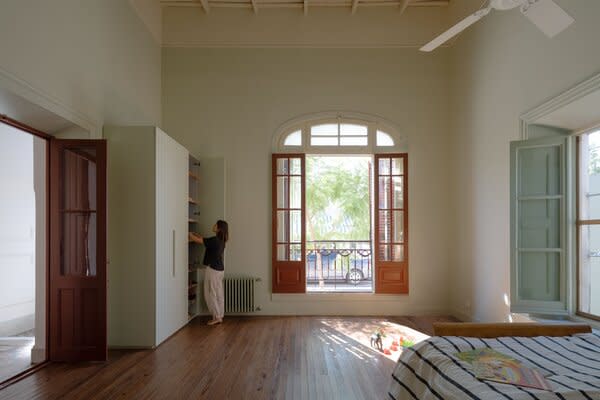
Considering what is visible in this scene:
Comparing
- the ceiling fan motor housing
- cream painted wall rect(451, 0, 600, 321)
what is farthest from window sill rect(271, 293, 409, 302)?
the ceiling fan motor housing

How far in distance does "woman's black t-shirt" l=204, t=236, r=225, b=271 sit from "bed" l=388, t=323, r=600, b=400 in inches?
140

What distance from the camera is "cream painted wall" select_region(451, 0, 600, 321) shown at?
11.1 feet

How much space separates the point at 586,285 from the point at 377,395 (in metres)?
2.38

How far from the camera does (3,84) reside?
2.85m

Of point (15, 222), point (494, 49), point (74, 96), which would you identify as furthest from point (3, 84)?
point (494, 49)

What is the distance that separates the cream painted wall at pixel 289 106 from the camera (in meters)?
5.98

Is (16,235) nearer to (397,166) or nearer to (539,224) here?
(397,166)

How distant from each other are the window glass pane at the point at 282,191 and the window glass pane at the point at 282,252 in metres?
0.64

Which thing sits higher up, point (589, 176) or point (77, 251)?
point (589, 176)

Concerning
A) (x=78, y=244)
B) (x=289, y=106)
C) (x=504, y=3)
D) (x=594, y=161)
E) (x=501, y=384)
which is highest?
(x=289, y=106)

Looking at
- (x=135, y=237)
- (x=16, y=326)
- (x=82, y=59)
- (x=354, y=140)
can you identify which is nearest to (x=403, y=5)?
(x=354, y=140)

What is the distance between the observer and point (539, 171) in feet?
12.7

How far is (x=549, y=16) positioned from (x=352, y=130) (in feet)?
11.3

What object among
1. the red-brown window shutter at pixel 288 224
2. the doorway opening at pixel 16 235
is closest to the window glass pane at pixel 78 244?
the doorway opening at pixel 16 235
